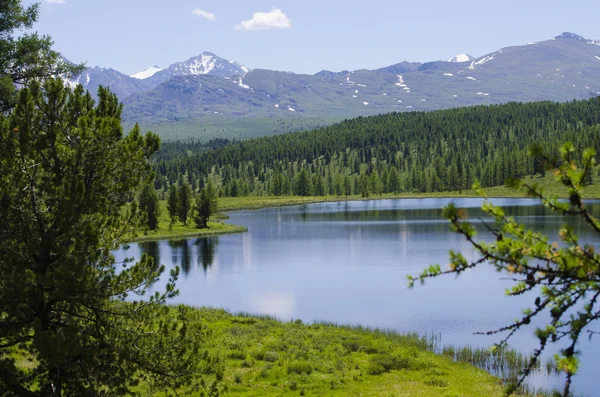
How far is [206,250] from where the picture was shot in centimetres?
9431

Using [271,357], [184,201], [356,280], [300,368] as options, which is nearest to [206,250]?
[184,201]

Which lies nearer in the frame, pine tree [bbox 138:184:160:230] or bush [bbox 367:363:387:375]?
bush [bbox 367:363:387:375]

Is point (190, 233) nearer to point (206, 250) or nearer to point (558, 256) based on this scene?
point (206, 250)

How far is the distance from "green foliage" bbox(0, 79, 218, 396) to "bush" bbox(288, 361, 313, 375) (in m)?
10.6

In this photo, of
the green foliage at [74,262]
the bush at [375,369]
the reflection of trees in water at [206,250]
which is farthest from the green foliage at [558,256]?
the reflection of trees in water at [206,250]

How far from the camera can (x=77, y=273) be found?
602 inches

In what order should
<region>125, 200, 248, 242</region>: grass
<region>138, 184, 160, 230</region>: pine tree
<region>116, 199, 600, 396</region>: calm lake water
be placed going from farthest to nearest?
<region>125, 200, 248, 242</region>: grass, <region>138, 184, 160, 230</region>: pine tree, <region>116, 199, 600, 396</region>: calm lake water

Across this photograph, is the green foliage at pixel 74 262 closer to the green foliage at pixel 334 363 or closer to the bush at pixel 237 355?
the green foliage at pixel 334 363

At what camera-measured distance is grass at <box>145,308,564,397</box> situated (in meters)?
26.1

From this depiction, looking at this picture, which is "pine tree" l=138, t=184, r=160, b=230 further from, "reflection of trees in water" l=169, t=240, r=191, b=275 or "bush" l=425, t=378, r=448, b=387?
"bush" l=425, t=378, r=448, b=387

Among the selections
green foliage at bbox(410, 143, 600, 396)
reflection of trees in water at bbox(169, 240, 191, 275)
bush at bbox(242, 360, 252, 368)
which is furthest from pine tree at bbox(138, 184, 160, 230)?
green foliage at bbox(410, 143, 600, 396)

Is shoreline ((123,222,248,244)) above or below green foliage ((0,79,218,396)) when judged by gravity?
below

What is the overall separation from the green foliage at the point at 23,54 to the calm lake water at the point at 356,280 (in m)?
27.9

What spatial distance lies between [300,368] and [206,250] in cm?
6765
